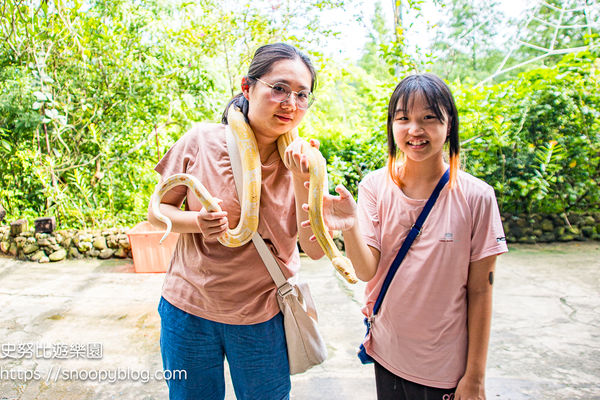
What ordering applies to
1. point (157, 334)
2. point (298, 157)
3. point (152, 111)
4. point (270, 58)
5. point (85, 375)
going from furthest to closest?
point (152, 111)
point (157, 334)
point (85, 375)
point (270, 58)
point (298, 157)

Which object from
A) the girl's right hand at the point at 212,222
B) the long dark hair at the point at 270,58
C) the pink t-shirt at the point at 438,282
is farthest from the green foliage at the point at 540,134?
the girl's right hand at the point at 212,222

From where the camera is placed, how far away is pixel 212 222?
4.18 ft

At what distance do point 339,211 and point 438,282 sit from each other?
406 millimetres

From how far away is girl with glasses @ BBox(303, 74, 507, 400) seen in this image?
1293 millimetres

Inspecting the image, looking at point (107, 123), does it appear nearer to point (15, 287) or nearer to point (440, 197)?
point (15, 287)

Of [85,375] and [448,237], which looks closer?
[448,237]

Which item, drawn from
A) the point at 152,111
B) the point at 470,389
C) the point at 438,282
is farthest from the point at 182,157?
the point at 152,111

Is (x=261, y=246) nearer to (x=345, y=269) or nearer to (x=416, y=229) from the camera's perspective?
(x=345, y=269)

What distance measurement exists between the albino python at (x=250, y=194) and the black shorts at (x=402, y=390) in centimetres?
39

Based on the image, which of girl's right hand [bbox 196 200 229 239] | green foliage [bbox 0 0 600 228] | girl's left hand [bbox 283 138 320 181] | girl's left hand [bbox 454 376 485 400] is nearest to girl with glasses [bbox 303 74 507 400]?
girl's left hand [bbox 454 376 485 400]

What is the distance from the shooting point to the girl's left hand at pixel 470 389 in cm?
127

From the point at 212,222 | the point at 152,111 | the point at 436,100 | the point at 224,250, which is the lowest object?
the point at 224,250

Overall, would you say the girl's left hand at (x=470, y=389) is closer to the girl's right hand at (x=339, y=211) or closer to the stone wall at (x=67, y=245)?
the girl's right hand at (x=339, y=211)

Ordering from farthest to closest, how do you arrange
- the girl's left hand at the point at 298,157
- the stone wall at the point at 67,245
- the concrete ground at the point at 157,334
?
the stone wall at the point at 67,245 < the concrete ground at the point at 157,334 < the girl's left hand at the point at 298,157
